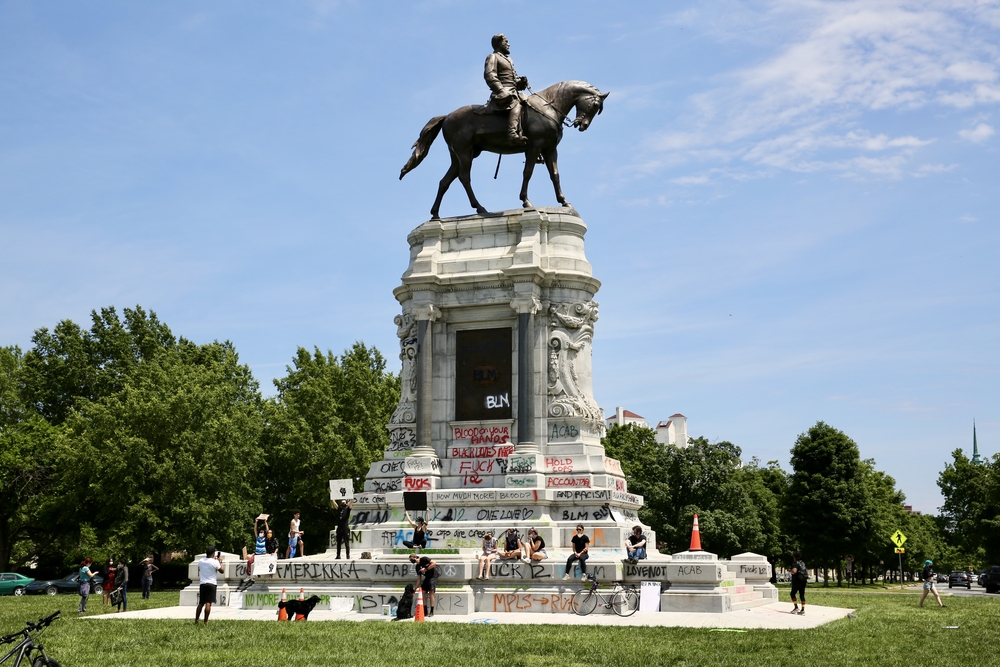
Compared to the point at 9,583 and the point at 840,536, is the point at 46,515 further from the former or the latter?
the point at 840,536

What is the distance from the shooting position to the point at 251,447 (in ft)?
188

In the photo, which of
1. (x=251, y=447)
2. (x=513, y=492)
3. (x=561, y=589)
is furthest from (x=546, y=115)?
(x=251, y=447)

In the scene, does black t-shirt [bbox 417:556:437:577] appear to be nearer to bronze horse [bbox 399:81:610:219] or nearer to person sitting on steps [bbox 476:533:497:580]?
person sitting on steps [bbox 476:533:497:580]

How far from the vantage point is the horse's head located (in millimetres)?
34938

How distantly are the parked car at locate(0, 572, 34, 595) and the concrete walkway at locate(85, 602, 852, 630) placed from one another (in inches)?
1135

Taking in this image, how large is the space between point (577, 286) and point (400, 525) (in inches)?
368

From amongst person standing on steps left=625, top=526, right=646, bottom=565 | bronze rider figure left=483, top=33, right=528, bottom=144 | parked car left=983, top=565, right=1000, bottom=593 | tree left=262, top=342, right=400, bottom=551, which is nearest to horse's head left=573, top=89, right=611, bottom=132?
bronze rider figure left=483, top=33, right=528, bottom=144

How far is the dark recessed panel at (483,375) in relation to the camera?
33.3 metres

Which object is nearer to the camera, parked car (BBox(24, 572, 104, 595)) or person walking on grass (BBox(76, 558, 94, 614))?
person walking on grass (BBox(76, 558, 94, 614))

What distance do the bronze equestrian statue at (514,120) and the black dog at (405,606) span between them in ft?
48.4

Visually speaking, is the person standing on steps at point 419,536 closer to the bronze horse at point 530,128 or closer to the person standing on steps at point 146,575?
the bronze horse at point 530,128

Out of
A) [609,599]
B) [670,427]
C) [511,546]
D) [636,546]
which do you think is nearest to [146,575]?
[511,546]

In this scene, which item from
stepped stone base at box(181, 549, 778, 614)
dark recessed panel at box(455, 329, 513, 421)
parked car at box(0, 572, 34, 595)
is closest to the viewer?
stepped stone base at box(181, 549, 778, 614)

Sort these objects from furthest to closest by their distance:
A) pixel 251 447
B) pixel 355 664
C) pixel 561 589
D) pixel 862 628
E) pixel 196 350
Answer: pixel 196 350
pixel 251 447
pixel 561 589
pixel 862 628
pixel 355 664
